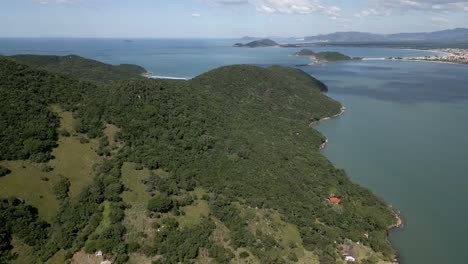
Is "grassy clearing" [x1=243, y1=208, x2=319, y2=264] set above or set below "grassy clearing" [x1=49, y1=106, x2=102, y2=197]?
below

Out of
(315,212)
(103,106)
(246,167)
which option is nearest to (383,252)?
(315,212)

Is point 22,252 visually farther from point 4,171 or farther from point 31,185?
point 4,171

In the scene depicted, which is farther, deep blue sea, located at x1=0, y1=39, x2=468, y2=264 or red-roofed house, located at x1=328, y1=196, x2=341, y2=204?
red-roofed house, located at x1=328, y1=196, x2=341, y2=204

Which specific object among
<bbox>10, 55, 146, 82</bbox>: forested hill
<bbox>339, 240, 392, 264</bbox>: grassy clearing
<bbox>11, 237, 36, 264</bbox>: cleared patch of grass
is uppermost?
<bbox>10, 55, 146, 82</bbox>: forested hill

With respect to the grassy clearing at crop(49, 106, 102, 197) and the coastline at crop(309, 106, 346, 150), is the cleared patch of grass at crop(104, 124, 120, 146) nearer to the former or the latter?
the grassy clearing at crop(49, 106, 102, 197)

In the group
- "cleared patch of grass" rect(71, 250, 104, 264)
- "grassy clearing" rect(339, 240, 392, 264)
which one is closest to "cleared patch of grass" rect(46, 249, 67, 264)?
"cleared patch of grass" rect(71, 250, 104, 264)

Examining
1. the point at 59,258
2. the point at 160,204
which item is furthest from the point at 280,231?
the point at 59,258

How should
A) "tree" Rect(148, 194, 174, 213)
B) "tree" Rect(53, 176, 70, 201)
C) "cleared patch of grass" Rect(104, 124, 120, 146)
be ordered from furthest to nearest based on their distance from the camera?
"cleared patch of grass" Rect(104, 124, 120, 146) → "tree" Rect(148, 194, 174, 213) → "tree" Rect(53, 176, 70, 201)

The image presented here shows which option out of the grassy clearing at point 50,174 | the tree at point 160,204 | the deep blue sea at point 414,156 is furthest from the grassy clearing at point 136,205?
the deep blue sea at point 414,156

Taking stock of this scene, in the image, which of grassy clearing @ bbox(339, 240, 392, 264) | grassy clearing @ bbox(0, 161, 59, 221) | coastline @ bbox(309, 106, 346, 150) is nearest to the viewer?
grassy clearing @ bbox(0, 161, 59, 221)

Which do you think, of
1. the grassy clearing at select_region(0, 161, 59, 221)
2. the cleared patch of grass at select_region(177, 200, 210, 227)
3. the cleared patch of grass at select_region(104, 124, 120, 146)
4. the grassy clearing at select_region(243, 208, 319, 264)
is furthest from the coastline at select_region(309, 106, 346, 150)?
the grassy clearing at select_region(0, 161, 59, 221)

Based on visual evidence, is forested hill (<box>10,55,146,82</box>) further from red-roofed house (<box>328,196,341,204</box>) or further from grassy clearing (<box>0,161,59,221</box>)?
red-roofed house (<box>328,196,341,204</box>)
